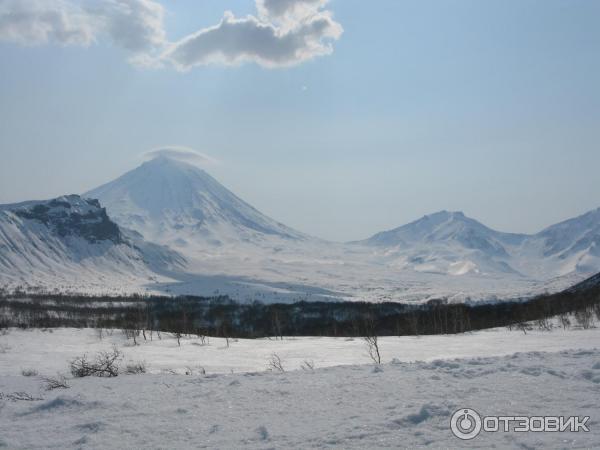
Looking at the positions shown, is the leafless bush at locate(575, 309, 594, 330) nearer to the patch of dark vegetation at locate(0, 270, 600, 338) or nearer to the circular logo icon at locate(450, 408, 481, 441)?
the circular logo icon at locate(450, 408, 481, 441)

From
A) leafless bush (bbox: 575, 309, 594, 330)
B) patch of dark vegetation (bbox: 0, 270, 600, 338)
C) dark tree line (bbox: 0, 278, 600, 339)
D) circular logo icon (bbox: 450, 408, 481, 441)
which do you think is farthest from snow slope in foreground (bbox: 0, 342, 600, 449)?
dark tree line (bbox: 0, 278, 600, 339)

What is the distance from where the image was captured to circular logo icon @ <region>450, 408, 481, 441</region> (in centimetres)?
818

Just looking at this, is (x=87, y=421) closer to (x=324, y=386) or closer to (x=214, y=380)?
(x=214, y=380)

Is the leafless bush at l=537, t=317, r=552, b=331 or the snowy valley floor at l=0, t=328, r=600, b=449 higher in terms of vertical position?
the snowy valley floor at l=0, t=328, r=600, b=449

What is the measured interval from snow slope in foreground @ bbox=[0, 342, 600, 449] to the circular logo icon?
14 centimetres

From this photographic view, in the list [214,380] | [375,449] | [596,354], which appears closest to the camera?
[375,449]

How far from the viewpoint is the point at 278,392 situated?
11539mm

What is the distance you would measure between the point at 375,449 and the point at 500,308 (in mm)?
132883

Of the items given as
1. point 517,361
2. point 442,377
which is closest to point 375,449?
point 442,377

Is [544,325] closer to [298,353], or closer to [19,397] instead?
[298,353]

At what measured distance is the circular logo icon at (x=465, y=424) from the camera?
8.18 m

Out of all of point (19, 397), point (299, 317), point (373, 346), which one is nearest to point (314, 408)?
point (19, 397)

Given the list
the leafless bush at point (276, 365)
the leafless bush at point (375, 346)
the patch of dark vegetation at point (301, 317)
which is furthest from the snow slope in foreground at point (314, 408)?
the patch of dark vegetation at point (301, 317)

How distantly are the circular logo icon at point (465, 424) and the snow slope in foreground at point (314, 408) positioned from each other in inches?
5.5
